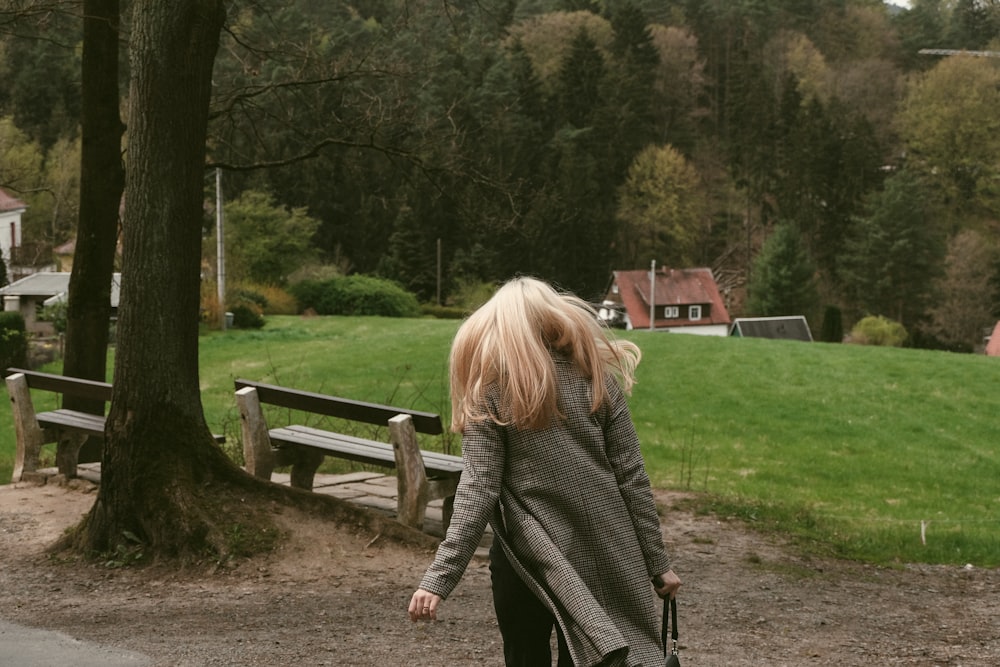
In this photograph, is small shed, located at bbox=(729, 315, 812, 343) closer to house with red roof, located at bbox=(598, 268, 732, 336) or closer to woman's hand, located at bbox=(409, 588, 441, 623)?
house with red roof, located at bbox=(598, 268, 732, 336)

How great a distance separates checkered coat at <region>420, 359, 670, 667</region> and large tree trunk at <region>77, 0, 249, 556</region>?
4.04 meters

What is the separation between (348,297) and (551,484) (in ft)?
167

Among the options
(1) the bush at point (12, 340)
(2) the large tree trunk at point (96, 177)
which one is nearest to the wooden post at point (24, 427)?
(2) the large tree trunk at point (96, 177)

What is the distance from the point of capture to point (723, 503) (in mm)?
9438

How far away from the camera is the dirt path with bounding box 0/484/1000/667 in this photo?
17.4 feet

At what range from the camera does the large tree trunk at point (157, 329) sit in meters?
6.93

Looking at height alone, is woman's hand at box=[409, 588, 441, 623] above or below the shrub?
above

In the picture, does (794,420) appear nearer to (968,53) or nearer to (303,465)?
(303,465)

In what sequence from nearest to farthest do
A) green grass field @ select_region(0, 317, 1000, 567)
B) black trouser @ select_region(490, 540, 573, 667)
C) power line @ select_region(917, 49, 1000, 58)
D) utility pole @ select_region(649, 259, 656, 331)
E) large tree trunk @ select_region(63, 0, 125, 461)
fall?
black trouser @ select_region(490, 540, 573, 667) → large tree trunk @ select_region(63, 0, 125, 461) → green grass field @ select_region(0, 317, 1000, 567) → utility pole @ select_region(649, 259, 656, 331) → power line @ select_region(917, 49, 1000, 58)

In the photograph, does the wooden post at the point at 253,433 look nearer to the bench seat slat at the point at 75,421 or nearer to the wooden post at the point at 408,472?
the wooden post at the point at 408,472

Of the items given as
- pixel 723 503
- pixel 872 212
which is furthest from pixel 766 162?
pixel 723 503

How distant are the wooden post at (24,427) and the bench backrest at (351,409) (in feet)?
7.92

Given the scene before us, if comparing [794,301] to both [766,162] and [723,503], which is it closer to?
[766,162]

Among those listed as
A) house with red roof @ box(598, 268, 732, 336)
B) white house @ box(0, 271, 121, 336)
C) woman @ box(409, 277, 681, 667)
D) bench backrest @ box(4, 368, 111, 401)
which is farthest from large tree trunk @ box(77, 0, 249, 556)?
house with red roof @ box(598, 268, 732, 336)
